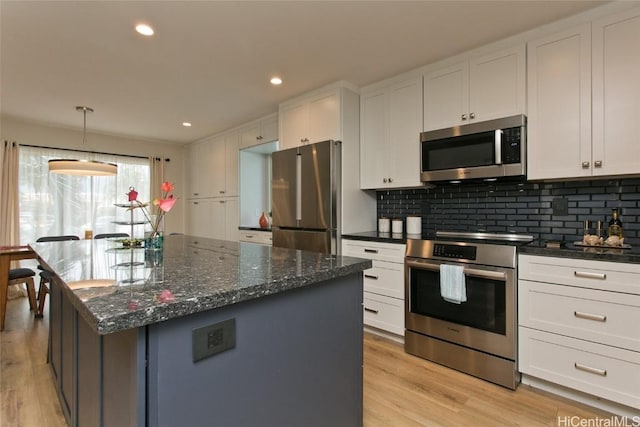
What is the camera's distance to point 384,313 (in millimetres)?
2697

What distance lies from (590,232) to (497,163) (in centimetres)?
78

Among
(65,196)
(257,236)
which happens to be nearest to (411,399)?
(257,236)

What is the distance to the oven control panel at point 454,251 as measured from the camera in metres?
→ 2.16

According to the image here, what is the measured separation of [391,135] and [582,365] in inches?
83.1

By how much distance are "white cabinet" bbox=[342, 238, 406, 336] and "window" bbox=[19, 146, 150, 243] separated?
361cm

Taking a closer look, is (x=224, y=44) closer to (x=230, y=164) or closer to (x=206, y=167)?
(x=230, y=164)

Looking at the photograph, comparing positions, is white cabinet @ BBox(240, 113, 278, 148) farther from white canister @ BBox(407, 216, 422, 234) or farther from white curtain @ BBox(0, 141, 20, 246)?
white curtain @ BBox(0, 141, 20, 246)

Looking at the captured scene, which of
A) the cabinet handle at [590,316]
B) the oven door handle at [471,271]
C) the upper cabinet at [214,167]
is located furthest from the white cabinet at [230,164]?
the cabinet handle at [590,316]

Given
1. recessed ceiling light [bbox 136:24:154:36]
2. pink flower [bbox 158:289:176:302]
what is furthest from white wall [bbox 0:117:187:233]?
pink flower [bbox 158:289:176:302]

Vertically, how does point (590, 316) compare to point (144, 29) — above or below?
below

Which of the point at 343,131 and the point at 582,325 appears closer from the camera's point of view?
the point at 582,325

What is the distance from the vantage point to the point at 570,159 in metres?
2.06

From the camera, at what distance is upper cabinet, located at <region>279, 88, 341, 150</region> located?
9.95 ft

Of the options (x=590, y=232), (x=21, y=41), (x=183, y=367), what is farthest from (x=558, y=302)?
(x=21, y=41)
